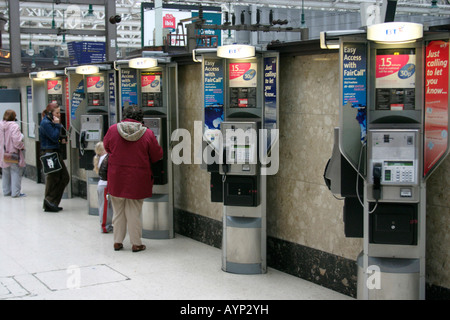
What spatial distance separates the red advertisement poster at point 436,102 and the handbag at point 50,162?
19.2 ft

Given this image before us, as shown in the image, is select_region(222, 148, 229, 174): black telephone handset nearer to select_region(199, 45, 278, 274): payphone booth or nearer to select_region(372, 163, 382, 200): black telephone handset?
select_region(199, 45, 278, 274): payphone booth

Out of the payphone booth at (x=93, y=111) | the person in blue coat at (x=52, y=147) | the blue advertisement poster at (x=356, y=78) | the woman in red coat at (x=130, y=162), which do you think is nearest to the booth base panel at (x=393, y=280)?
the blue advertisement poster at (x=356, y=78)

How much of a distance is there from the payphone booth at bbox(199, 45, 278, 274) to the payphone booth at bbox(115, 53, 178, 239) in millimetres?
1257

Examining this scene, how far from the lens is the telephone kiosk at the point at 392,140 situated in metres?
4.07

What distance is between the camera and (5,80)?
531 inches

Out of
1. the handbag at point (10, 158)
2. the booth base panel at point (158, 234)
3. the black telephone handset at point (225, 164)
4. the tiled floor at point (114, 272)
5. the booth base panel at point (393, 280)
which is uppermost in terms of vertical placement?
the black telephone handset at point (225, 164)

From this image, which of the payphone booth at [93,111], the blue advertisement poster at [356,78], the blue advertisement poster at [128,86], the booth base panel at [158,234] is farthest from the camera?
the payphone booth at [93,111]

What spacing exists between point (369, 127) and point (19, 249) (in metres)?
4.07

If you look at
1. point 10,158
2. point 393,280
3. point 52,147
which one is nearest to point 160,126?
point 52,147

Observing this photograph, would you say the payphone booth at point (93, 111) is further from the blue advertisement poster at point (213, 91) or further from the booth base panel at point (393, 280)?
the booth base panel at point (393, 280)

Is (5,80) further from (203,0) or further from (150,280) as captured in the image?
(150,280)

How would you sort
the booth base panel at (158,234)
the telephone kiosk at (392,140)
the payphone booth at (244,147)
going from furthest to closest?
the booth base panel at (158,234) < the payphone booth at (244,147) < the telephone kiosk at (392,140)

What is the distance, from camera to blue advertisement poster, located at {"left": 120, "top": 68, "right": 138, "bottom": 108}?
745 cm

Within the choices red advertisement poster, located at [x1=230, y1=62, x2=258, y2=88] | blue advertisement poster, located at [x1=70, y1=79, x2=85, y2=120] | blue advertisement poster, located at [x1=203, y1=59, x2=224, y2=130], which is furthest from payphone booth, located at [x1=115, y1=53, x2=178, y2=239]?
blue advertisement poster, located at [x1=70, y1=79, x2=85, y2=120]
